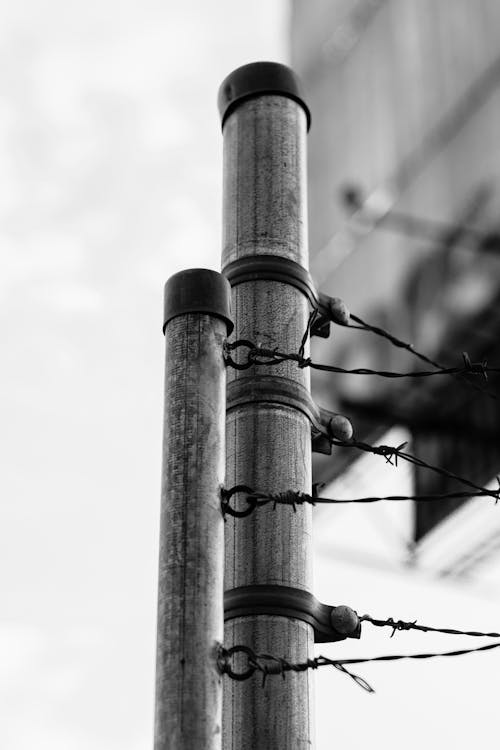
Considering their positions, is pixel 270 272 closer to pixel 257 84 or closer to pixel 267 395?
pixel 267 395

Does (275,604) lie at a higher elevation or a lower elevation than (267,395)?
lower

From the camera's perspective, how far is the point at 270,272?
17.7 feet

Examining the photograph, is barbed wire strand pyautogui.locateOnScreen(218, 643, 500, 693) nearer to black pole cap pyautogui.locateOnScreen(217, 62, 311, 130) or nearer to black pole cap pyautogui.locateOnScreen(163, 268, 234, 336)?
black pole cap pyautogui.locateOnScreen(163, 268, 234, 336)

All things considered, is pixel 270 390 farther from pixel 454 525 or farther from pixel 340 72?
pixel 340 72

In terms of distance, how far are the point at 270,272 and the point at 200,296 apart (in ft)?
1.65

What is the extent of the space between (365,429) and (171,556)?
2601 centimetres

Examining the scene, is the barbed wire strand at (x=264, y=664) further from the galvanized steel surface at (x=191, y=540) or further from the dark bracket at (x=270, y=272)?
the dark bracket at (x=270, y=272)

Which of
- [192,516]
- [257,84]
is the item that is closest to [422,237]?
[257,84]

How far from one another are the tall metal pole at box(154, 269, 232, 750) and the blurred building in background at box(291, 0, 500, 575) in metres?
22.7

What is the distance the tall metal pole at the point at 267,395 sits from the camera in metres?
4.71

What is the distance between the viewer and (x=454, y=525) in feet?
96.5

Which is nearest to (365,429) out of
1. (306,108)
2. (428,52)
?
(428,52)

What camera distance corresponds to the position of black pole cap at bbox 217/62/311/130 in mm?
5785

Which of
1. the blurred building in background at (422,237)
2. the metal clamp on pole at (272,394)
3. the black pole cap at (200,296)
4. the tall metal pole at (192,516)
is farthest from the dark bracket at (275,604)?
the blurred building in background at (422,237)
